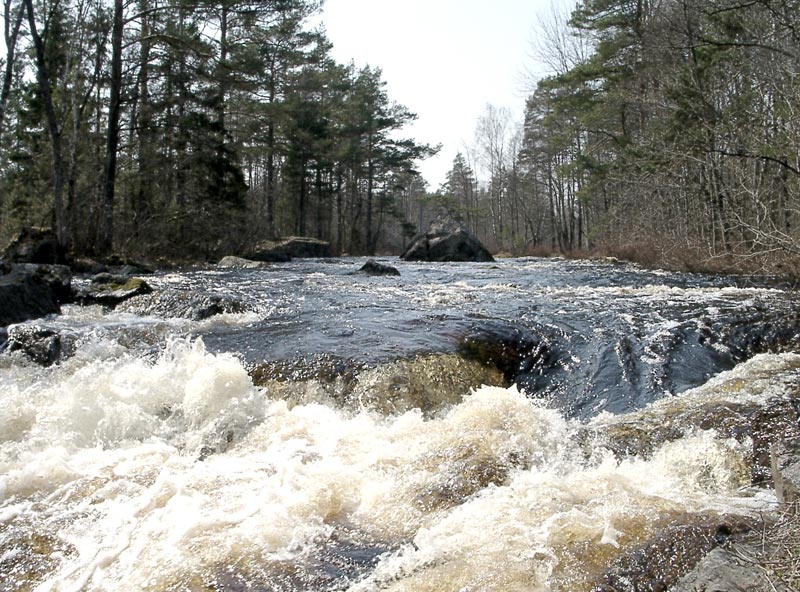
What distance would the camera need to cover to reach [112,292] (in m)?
9.16

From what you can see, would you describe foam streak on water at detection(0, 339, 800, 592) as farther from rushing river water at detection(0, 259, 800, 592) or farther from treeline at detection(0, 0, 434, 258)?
treeline at detection(0, 0, 434, 258)

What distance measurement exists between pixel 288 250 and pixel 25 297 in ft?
56.5

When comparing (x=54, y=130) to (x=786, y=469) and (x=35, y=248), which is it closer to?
(x=35, y=248)

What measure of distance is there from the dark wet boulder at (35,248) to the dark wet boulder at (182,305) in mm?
4817

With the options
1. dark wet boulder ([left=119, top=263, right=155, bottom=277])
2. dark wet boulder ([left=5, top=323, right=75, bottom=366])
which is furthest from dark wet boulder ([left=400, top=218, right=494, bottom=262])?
dark wet boulder ([left=5, top=323, right=75, bottom=366])

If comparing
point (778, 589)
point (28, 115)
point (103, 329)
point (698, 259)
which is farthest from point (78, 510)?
point (28, 115)

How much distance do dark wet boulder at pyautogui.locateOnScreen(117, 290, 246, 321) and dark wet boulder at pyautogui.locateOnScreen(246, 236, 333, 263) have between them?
11.7 metres

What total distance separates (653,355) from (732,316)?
1.98 m

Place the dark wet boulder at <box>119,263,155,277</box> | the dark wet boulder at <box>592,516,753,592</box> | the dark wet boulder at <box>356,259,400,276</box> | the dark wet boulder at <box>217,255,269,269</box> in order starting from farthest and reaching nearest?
the dark wet boulder at <box>217,255,269,269</box> → the dark wet boulder at <box>356,259,400,276</box> → the dark wet boulder at <box>119,263,155,277</box> → the dark wet boulder at <box>592,516,753,592</box>

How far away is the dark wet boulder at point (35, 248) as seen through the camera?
11867 millimetres

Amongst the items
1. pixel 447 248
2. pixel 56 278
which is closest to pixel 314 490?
pixel 56 278

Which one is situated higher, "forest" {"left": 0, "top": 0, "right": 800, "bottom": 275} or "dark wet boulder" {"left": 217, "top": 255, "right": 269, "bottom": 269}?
"forest" {"left": 0, "top": 0, "right": 800, "bottom": 275}

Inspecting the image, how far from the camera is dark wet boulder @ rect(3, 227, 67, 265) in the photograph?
38.9 feet

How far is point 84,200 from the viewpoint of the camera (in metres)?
14.2
